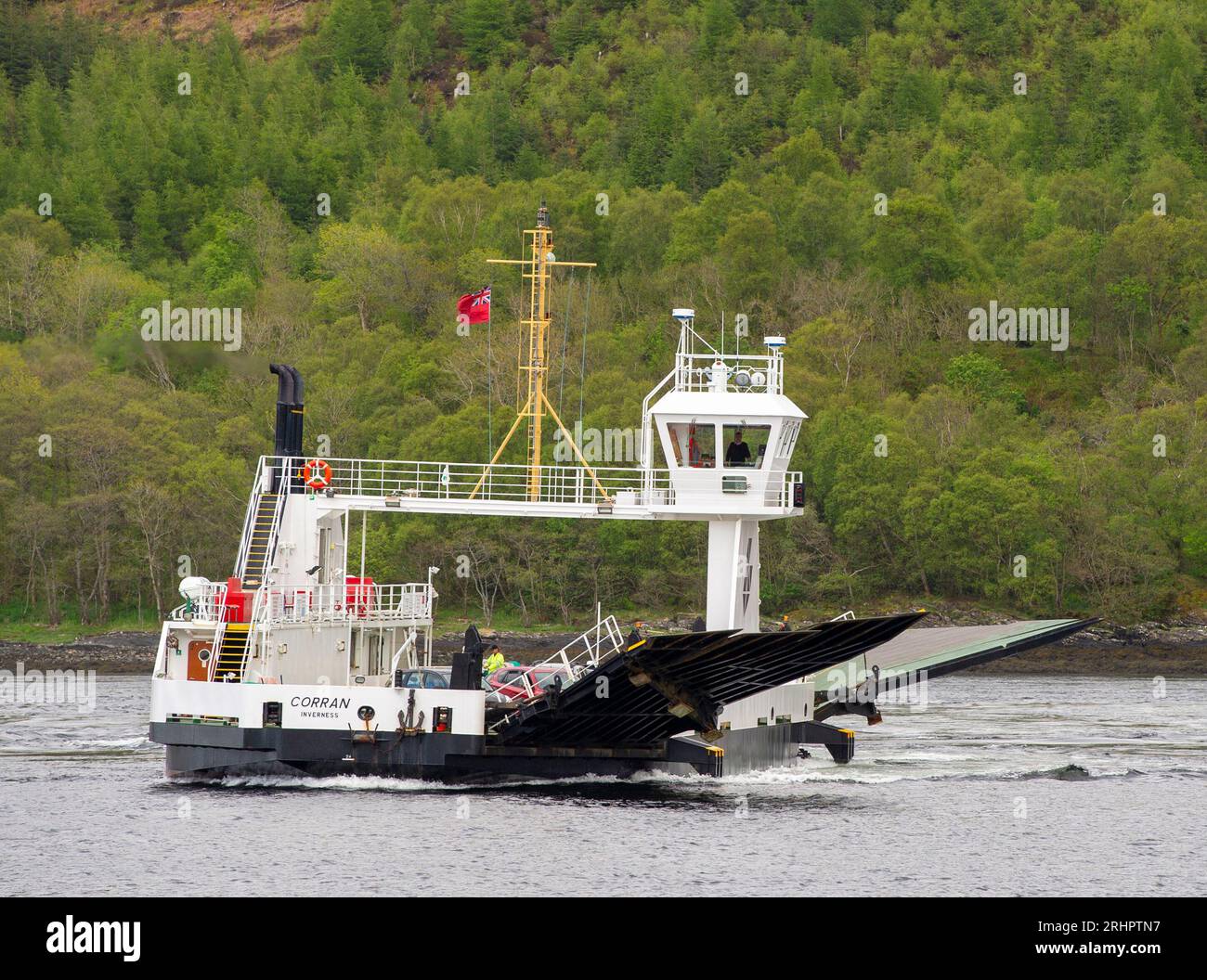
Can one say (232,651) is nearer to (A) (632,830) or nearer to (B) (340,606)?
(B) (340,606)

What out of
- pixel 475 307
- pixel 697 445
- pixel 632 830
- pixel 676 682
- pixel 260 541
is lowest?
pixel 632 830

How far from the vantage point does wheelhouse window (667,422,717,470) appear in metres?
41.9

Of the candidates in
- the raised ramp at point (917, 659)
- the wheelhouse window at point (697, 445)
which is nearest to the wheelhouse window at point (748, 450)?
the wheelhouse window at point (697, 445)

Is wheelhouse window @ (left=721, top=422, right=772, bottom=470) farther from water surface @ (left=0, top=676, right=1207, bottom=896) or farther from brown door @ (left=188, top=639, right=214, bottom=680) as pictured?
brown door @ (left=188, top=639, right=214, bottom=680)

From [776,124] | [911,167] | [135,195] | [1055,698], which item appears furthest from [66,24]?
[1055,698]

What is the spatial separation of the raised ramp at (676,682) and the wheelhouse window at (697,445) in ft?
17.0

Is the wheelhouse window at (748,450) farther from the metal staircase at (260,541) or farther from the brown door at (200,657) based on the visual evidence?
the brown door at (200,657)

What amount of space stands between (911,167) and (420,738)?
112911mm

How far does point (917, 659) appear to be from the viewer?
4659 centimetres

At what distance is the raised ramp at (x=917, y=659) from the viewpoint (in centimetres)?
4500

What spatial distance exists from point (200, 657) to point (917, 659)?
1724 cm

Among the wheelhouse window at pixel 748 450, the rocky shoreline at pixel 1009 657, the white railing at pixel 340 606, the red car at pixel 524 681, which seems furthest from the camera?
the rocky shoreline at pixel 1009 657

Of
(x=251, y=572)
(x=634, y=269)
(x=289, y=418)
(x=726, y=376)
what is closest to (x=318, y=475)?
(x=289, y=418)

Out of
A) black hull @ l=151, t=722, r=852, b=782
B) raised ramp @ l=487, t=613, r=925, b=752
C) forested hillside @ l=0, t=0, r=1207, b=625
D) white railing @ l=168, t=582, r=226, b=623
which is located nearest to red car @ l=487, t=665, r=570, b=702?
raised ramp @ l=487, t=613, r=925, b=752
